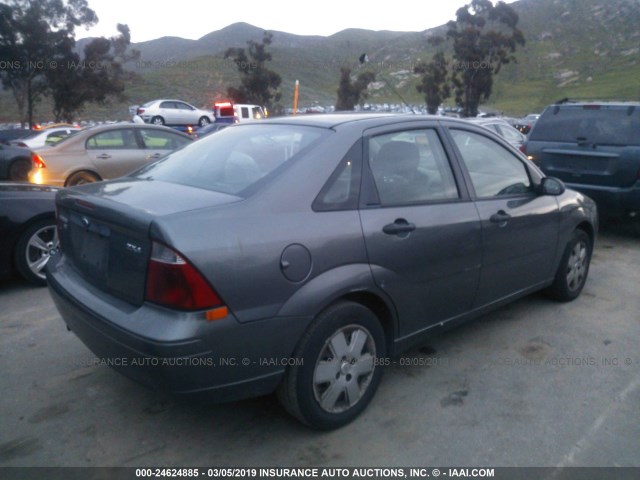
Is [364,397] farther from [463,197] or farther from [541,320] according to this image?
[541,320]

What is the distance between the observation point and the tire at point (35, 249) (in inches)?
207

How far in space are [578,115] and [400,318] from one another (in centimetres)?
537

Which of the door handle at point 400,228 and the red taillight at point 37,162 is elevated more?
the door handle at point 400,228

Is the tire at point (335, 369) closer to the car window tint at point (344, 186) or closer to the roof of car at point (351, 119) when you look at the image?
the car window tint at point (344, 186)

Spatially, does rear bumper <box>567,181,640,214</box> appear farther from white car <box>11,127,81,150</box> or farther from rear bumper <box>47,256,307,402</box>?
white car <box>11,127,81,150</box>

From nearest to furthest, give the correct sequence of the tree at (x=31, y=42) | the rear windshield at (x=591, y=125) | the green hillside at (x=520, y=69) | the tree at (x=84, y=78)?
the rear windshield at (x=591, y=125)
the tree at (x=31, y=42)
the tree at (x=84, y=78)
the green hillside at (x=520, y=69)

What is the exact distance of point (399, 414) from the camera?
3.27 meters

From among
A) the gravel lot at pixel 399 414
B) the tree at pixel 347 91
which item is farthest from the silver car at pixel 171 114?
the gravel lot at pixel 399 414

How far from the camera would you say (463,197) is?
12.2 ft

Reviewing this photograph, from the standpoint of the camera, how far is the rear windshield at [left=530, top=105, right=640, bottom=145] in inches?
271

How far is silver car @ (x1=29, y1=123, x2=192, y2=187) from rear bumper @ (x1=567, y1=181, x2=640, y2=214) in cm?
617

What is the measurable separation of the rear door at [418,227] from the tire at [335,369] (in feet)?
0.85

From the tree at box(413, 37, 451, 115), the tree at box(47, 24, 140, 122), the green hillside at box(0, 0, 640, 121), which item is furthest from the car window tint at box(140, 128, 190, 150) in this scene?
the green hillside at box(0, 0, 640, 121)

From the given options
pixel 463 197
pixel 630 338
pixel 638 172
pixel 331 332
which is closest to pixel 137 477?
pixel 331 332
